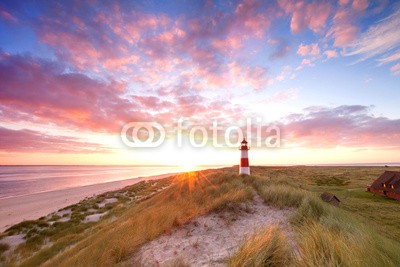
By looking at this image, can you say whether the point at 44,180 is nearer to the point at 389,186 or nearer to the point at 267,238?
the point at 267,238

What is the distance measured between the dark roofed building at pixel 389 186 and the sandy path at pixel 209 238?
24726mm

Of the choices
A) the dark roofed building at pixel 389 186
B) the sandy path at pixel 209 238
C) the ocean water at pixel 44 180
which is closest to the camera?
the sandy path at pixel 209 238

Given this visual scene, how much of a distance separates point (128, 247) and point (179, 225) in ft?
5.93

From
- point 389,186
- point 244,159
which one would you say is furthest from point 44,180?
point 389,186

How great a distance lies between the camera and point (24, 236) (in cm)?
1413

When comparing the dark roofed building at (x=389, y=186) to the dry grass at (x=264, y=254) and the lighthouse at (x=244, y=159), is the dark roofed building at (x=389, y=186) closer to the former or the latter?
the lighthouse at (x=244, y=159)

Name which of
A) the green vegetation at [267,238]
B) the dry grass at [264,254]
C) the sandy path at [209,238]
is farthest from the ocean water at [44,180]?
the dry grass at [264,254]

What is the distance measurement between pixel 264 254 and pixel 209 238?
275cm

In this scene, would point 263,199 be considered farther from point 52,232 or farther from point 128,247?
point 52,232

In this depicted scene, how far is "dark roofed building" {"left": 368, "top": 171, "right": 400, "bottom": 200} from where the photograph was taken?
78.1 ft

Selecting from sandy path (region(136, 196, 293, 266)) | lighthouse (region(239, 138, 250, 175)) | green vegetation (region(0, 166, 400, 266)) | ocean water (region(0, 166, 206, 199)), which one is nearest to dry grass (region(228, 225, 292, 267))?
green vegetation (region(0, 166, 400, 266))

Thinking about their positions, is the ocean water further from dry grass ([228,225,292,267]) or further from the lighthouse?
dry grass ([228,225,292,267])

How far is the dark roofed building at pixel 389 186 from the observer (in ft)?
78.1

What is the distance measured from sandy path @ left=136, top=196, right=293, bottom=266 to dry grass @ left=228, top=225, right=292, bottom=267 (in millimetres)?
1046
